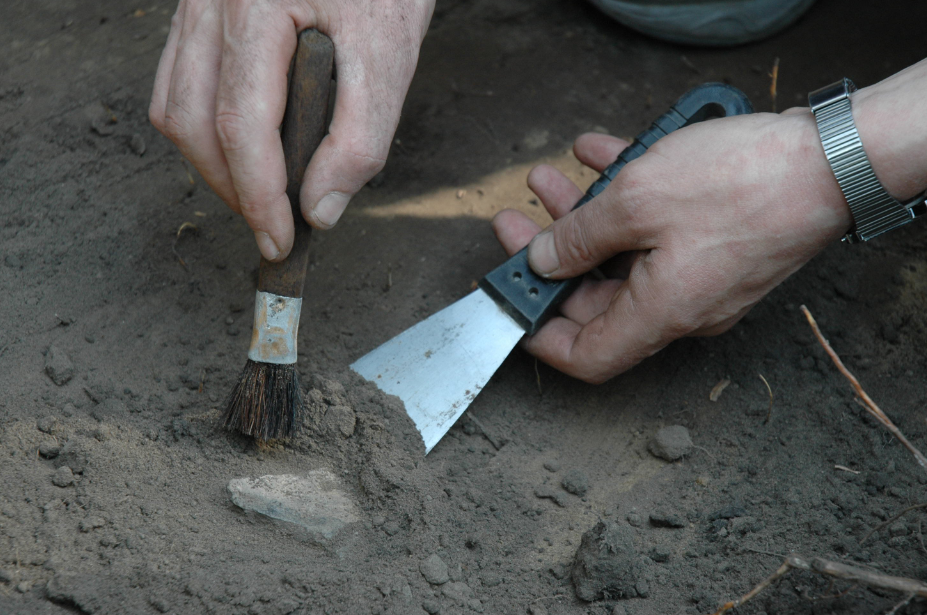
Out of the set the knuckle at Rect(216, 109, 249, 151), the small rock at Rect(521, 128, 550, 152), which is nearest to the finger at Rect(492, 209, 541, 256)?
the small rock at Rect(521, 128, 550, 152)

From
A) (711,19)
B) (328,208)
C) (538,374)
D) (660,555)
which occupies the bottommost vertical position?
(538,374)

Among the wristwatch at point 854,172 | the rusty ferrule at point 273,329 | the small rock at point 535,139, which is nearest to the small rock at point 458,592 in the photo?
the rusty ferrule at point 273,329

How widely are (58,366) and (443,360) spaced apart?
3.30ft

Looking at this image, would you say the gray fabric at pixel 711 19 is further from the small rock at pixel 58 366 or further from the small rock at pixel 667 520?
the small rock at pixel 58 366

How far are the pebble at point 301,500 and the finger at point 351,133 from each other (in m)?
0.65

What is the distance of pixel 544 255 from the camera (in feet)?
6.68

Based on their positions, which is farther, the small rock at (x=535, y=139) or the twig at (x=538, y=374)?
the small rock at (x=535, y=139)

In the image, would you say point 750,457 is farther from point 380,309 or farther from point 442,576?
point 380,309

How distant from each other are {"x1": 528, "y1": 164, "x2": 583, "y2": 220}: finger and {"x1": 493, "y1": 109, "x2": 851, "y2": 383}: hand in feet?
1.49

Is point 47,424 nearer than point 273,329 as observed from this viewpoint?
Yes

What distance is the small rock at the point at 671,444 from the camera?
1.91 m

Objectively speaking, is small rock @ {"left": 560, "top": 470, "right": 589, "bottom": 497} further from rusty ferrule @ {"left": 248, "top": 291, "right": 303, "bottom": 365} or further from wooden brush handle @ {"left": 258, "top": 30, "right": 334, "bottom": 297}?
wooden brush handle @ {"left": 258, "top": 30, "right": 334, "bottom": 297}

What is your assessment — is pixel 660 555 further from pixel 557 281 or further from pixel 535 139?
pixel 535 139

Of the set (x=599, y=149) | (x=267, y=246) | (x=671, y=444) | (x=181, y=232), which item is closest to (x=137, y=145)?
(x=181, y=232)
